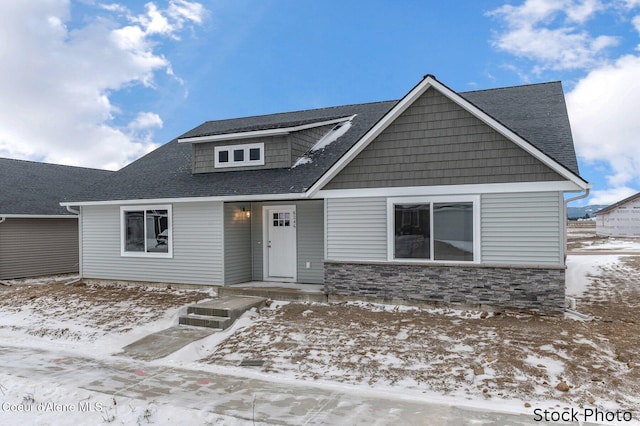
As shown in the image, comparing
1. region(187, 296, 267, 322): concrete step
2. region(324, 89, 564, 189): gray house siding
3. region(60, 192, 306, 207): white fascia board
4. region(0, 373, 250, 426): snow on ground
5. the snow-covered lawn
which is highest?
region(324, 89, 564, 189): gray house siding

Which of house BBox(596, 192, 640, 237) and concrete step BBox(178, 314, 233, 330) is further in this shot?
house BBox(596, 192, 640, 237)

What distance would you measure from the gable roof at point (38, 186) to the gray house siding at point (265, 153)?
389 cm

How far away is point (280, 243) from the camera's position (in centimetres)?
1244

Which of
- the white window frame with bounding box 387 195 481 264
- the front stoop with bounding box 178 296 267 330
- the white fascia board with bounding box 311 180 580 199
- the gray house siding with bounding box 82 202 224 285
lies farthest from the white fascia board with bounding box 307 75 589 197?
the gray house siding with bounding box 82 202 224 285

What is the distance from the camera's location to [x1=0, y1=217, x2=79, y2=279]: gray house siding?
16156mm

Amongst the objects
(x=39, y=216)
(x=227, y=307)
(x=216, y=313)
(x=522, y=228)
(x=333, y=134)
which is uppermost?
(x=333, y=134)

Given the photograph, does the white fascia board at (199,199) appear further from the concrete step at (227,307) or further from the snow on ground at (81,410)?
the snow on ground at (81,410)

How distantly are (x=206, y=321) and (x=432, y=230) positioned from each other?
513 centimetres

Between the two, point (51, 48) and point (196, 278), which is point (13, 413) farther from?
point (51, 48)

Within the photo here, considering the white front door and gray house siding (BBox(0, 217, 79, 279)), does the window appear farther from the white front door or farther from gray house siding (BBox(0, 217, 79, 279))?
gray house siding (BBox(0, 217, 79, 279))

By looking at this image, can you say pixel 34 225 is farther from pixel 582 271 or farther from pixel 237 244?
pixel 582 271

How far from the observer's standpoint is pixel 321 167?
1222cm

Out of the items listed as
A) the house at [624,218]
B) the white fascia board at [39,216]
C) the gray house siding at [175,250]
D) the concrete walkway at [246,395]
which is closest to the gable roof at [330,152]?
the gray house siding at [175,250]

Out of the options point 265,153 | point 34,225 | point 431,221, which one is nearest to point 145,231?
point 265,153
